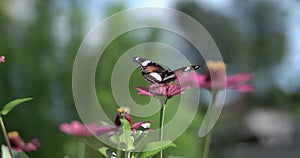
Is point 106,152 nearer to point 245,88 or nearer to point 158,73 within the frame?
point 158,73

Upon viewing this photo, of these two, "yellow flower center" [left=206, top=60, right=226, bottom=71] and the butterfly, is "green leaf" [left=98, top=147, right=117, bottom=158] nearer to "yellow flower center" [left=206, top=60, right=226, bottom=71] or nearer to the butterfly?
the butterfly

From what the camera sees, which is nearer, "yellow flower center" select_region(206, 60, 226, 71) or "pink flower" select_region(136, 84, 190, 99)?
"pink flower" select_region(136, 84, 190, 99)

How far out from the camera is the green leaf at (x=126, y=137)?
339 mm

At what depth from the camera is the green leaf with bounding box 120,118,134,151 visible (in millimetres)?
339

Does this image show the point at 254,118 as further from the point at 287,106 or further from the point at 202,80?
the point at 202,80

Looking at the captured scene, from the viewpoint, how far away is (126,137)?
1.13 ft

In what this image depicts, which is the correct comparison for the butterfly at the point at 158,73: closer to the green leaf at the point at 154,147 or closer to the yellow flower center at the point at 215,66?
the green leaf at the point at 154,147

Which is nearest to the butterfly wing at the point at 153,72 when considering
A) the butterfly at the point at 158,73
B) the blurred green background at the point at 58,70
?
the butterfly at the point at 158,73

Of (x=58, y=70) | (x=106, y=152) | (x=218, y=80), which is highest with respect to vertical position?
(x=58, y=70)

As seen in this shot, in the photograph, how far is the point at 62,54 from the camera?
7.16 ft

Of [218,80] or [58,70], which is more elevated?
[58,70]

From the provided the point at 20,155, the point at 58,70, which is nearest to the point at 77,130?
the point at 20,155

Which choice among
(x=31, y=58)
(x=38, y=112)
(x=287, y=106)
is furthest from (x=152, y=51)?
(x=287, y=106)

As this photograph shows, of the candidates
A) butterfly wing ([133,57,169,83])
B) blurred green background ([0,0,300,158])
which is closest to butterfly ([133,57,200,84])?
butterfly wing ([133,57,169,83])
